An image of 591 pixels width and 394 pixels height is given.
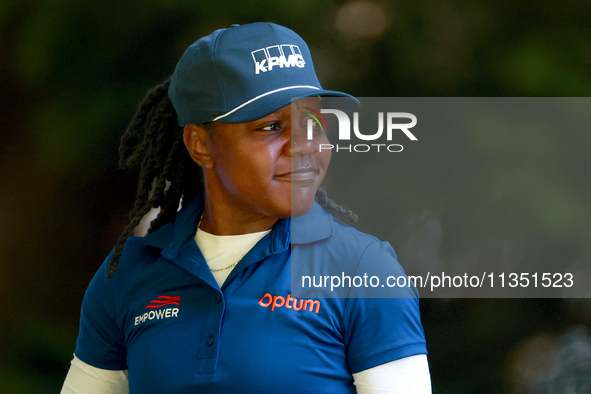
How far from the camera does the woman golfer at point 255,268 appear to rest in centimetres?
85

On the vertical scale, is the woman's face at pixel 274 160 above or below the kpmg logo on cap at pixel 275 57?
below

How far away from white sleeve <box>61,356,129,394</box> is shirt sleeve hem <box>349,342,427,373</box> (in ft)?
1.59

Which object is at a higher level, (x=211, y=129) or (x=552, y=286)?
(x=211, y=129)

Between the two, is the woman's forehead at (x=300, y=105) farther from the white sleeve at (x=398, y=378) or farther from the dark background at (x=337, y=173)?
the white sleeve at (x=398, y=378)

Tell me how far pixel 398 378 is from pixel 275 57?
1.66 feet

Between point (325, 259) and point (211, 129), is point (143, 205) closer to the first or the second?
point (211, 129)

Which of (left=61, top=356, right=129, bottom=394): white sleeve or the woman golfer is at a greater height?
the woman golfer

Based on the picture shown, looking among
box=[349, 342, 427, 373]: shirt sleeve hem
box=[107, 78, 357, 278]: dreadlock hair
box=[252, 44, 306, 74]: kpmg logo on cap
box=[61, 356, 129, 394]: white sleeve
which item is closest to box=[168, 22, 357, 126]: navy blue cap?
box=[252, 44, 306, 74]: kpmg logo on cap

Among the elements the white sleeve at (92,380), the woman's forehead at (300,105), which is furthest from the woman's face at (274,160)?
the white sleeve at (92,380)

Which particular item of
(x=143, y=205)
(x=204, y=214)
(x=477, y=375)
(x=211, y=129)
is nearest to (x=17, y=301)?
(x=143, y=205)

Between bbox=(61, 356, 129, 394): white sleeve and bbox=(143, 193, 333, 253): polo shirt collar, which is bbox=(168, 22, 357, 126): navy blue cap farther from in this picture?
bbox=(61, 356, 129, 394): white sleeve

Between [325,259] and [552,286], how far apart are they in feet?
1.80

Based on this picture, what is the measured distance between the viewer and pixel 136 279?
1.00m

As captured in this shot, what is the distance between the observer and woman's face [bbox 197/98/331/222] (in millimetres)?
884
